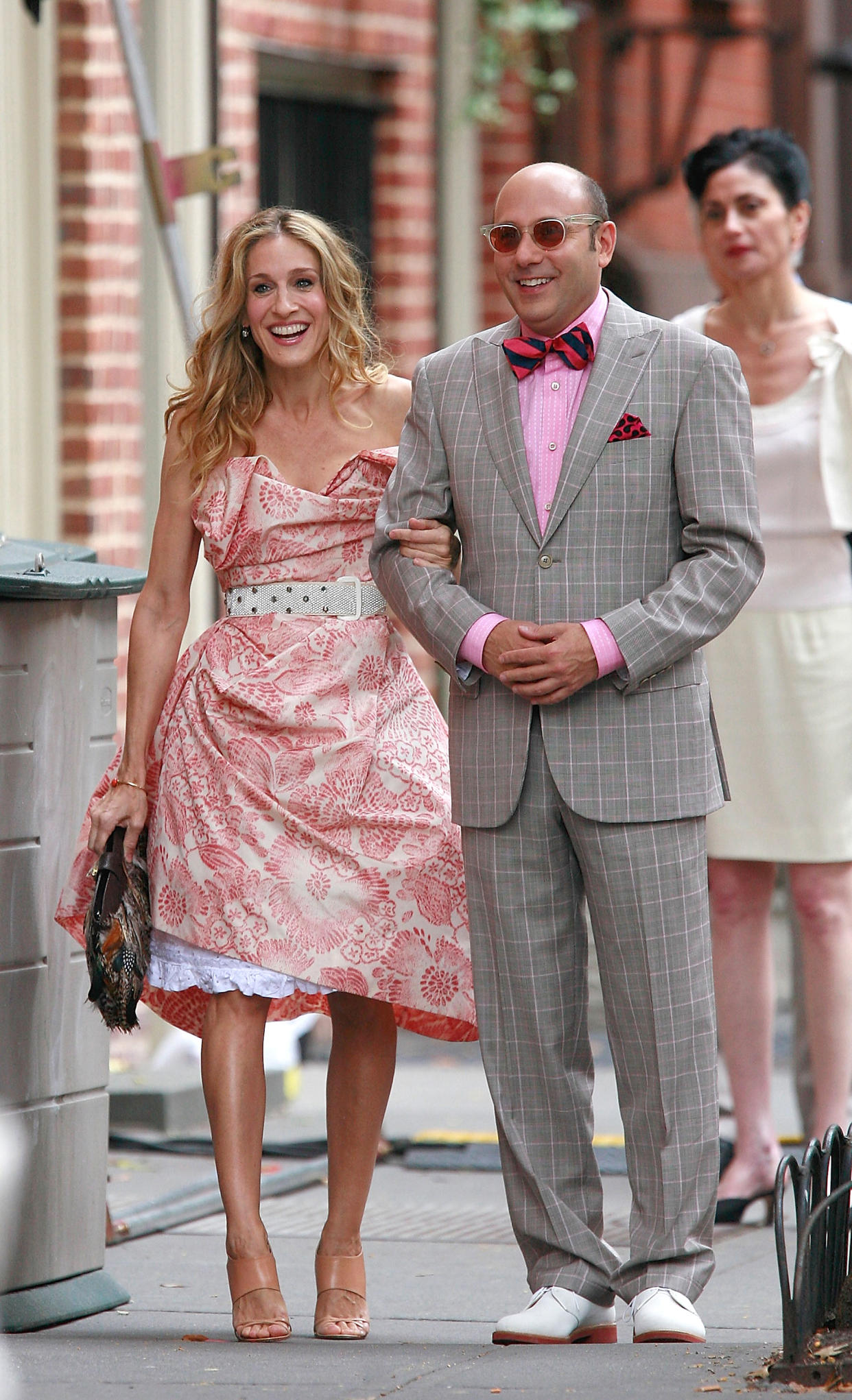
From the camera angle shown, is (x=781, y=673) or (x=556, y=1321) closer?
(x=556, y=1321)

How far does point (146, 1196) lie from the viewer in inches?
207

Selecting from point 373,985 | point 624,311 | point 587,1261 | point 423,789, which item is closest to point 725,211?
point 624,311

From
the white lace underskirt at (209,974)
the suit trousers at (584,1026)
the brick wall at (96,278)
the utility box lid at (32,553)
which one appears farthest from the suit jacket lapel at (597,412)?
the brick wall at (96,278)

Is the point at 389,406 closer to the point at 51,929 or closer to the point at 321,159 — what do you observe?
the point at 51,929

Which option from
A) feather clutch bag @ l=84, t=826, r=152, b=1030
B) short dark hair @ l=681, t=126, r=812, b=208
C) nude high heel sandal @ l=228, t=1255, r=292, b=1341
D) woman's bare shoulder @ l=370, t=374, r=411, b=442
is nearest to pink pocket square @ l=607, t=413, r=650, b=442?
woman's bare shoulder @ l=370, t=374, r=411, b=442

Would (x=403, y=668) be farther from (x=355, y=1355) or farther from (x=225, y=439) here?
(x=355, y=1355)

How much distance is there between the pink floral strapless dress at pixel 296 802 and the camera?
381 centimetres

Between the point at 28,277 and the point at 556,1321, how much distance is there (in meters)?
3.93

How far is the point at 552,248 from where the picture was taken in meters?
3.59

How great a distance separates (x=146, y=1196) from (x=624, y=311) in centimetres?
252

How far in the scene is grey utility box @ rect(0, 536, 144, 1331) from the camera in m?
3.89

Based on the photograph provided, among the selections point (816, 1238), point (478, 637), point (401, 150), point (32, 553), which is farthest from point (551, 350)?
point (401, 150)

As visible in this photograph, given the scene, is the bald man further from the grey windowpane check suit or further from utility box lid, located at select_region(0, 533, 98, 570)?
utility box lid, located at select_region(0, 533, 98, 570)

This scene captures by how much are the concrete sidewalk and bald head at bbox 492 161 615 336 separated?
5.22ft
